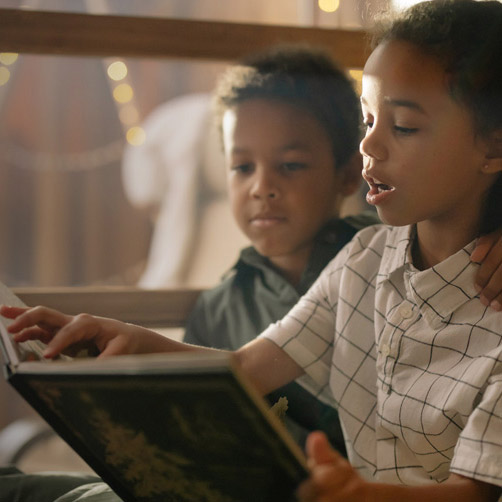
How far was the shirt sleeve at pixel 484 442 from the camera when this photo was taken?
59 cm

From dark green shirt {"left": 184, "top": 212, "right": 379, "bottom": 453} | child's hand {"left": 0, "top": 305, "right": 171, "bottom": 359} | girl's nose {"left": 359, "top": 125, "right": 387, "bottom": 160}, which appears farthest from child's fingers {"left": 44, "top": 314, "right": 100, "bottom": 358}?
girl's nose {"left": 359, "top": 125, "right": 387, "bottom": 160}

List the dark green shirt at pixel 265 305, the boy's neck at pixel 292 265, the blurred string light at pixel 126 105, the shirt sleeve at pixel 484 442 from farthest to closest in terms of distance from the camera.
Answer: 1. the blurred string light at pixel 126 105
2. the boy's neck at pixel 292 265
3. the dark green shirt at pixel 265 305
4. the shirt sleeve at pixel 484 442

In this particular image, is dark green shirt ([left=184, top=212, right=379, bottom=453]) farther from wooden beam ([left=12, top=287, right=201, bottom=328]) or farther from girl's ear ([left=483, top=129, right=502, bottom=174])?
girl's ear ([left=483, top=129, right=502, bottom=174])

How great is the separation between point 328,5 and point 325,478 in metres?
0.79

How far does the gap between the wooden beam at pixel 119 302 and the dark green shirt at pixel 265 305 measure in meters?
0.03

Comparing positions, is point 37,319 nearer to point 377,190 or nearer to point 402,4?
point 377,190

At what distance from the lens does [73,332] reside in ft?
2.27

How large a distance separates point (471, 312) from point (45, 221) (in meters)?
1.39

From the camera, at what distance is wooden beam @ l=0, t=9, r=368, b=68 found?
1008mm

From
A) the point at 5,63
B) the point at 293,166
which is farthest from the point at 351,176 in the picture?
the point at 5,63

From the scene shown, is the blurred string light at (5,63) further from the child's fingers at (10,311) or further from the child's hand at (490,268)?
the child's hand at (490,268)

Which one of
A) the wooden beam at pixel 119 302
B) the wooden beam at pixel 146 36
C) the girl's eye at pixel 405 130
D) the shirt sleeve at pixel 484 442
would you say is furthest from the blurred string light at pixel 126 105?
the shirt sleeve at pixel 484 442

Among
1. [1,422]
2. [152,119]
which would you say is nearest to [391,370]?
[1,422]

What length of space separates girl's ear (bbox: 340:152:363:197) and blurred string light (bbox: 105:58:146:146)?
32.6 inches
